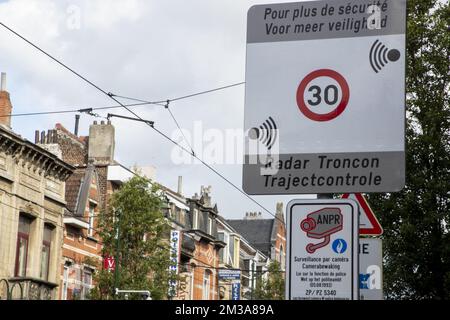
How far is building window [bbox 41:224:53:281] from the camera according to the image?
3906 centimetres

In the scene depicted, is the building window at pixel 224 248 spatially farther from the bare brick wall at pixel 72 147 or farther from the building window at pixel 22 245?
the building window at pixel 22 245

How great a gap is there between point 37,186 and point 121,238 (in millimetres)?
4342

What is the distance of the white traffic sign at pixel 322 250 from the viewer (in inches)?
217

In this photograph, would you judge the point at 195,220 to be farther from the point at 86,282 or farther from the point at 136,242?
the point at 136,242

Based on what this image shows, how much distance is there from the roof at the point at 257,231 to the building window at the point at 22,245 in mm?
47600

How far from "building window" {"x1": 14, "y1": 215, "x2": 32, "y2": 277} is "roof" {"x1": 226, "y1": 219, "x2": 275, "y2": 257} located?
1874 inches

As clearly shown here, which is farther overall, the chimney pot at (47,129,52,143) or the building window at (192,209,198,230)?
the building window at (192,209,198,230)

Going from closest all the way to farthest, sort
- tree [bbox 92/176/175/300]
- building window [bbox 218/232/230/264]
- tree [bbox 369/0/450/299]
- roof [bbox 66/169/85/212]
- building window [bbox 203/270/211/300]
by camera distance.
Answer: tree [bbox 369/0/450/299]
tree [bbox 92/176/175/300]
roof [bbox 66/169/85/212]
building window [bbox 203/270/211/300]
building window [bbox 218/232/230/264]

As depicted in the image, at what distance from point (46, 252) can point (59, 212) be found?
1984 mm

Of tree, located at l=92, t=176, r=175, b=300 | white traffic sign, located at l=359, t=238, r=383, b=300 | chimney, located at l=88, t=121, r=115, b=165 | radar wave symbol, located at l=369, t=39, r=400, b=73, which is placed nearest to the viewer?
radar wave symbol, located at l=369, t=39, r=400, b=73

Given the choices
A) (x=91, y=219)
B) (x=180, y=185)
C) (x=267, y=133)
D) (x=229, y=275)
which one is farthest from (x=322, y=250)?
(x=180, y=185)

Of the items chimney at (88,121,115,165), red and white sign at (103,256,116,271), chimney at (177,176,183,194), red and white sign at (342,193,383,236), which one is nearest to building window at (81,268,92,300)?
red and white sign at (103,256,116,271)

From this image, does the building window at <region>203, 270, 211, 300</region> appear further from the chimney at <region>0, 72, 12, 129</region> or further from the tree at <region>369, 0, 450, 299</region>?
the tree at <region>369, 0, 450, 299</region>

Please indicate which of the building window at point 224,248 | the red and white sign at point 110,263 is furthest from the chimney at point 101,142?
the building window at point 224,248
